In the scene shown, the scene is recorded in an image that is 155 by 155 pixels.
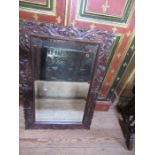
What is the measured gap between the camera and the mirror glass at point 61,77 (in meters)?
1.07

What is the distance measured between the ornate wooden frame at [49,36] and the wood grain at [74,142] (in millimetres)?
80

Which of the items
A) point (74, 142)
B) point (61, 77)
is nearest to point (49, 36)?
point (61, 77)

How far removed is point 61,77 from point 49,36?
1.05 feet

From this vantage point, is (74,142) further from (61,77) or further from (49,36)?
(49,36)

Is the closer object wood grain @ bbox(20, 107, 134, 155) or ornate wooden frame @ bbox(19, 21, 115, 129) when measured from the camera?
ornate wooden frame @ bbox(19, 21, 115, 129)

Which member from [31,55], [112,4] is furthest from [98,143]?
[112,4]

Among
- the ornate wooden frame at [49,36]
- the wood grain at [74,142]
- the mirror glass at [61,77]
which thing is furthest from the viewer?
the wood grain at [74,142]

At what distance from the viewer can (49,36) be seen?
987 mm

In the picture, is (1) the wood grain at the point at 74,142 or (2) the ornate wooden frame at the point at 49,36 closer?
(2) the ornate wooden frame at the point at 49,36

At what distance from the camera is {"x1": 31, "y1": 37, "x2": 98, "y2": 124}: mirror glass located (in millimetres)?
1066

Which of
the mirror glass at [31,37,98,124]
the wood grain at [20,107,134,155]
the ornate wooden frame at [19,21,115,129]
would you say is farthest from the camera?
the wood grain at [20,107,134,155]

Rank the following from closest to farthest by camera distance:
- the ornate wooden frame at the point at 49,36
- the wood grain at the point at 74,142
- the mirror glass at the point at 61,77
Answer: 1. the ornate wooden frame at the point at 49,36
2. the mirror glass at the point at 61,77
3. the wood grain at the point at 74,142

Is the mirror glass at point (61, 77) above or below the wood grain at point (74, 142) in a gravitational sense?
above

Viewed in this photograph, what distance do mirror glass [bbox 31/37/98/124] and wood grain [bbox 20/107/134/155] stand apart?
10 cm
